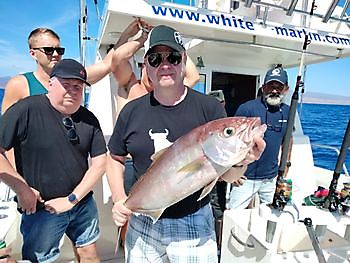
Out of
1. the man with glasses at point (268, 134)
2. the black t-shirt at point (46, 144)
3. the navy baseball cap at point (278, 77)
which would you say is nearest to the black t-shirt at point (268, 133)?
the man with glasses at point (268, 134)

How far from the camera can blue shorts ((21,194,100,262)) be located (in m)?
1.88

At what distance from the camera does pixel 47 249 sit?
1.93 meters

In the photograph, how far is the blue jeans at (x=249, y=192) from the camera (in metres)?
2.99

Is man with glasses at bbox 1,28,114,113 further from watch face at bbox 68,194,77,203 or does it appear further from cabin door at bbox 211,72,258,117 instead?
cabin door at bbox 211,72,258,117

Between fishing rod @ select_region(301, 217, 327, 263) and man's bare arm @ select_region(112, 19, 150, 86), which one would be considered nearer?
fishing rod @ select_region(301, 217, 327, 263)

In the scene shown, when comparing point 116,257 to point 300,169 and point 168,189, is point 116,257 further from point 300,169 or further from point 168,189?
point 300,169

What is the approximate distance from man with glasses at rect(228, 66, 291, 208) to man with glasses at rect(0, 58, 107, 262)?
66.8 inches

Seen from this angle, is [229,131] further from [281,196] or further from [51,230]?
[51,230]

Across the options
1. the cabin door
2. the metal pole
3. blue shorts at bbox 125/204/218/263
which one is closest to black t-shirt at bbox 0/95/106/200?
blue shorts at bbox 125/204/218/263

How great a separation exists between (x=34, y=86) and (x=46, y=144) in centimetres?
66

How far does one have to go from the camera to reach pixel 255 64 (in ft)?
16.2

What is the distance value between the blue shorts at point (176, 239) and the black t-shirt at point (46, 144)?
0.69 m

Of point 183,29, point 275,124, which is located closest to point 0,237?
point 183,29

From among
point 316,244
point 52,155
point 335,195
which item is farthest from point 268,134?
point 52,155
